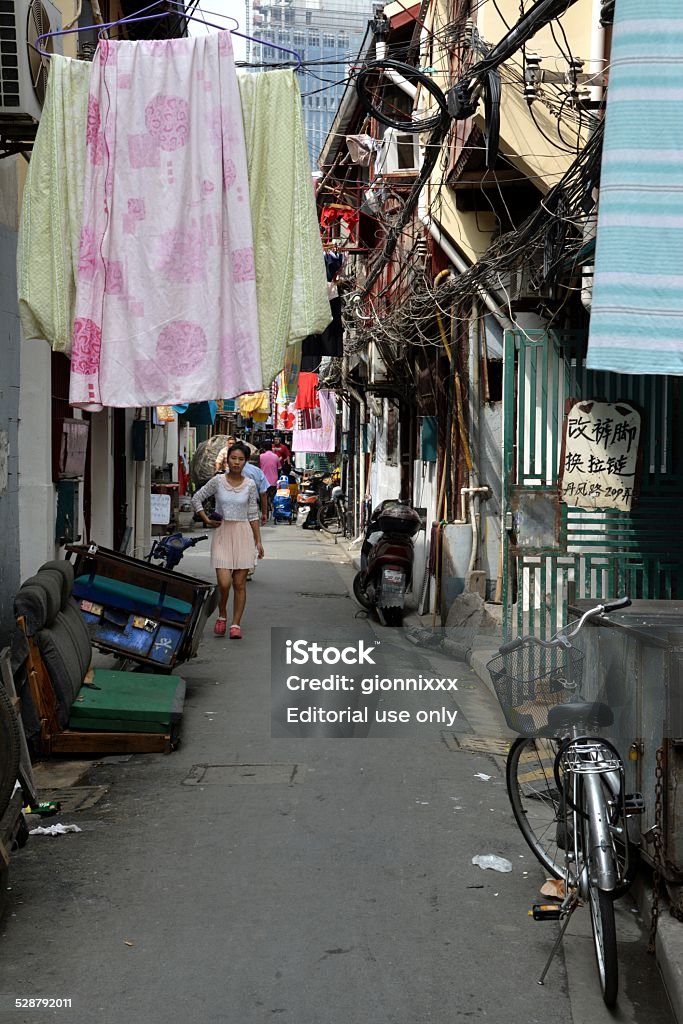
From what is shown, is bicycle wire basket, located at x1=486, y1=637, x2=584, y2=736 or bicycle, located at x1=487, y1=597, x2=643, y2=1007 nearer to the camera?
bicycle, located at x1=487, y1=597, x2=643, y2=1007

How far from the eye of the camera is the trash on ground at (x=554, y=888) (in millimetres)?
5070

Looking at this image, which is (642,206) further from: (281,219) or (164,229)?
(164,229)

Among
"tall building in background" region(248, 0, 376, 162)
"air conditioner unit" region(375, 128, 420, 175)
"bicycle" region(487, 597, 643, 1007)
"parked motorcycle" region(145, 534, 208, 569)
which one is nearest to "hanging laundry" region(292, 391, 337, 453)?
"tall building in background" region(248, 0, 376, 162)

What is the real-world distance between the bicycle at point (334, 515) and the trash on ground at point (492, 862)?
2428 cm

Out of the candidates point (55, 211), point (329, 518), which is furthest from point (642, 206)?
point (329, 518)

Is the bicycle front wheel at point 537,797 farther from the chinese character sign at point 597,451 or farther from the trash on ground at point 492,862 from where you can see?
the chinese character sign at point 597,451

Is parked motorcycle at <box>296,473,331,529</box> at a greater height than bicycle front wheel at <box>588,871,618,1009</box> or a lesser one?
lesser

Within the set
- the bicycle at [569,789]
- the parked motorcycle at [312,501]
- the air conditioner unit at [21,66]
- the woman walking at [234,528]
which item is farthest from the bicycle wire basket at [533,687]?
the parked motorcycle at [312,501]

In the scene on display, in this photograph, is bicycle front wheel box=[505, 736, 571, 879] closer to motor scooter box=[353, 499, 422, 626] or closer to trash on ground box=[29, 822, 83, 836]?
trash on ground box=[29, 822, 83, 836]

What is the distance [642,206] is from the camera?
16.5 ft

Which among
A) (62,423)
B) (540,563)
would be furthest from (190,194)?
→ (62,423)

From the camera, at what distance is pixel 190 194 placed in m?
6.84

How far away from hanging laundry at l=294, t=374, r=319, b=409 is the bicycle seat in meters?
30.7

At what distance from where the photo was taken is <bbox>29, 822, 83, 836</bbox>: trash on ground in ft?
19.5
